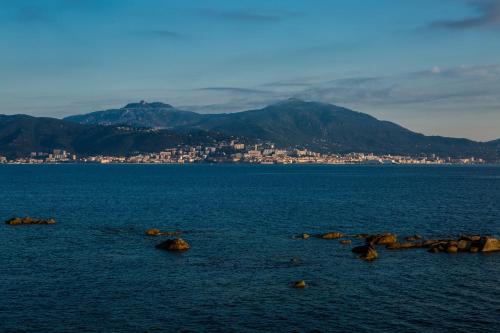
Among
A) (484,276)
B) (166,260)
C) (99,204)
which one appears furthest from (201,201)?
(484,276)

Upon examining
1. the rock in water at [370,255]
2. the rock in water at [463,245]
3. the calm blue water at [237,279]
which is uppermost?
the rock in water at [463,245]

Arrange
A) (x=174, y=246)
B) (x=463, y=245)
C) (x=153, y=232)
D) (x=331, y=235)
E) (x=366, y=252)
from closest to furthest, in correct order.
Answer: (x=366, y=252) → (x=463, y=245) → (x=174, y=246) → (x=331, y=235) → (x=153, y=232)

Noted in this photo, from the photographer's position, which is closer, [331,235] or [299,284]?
[299,284]

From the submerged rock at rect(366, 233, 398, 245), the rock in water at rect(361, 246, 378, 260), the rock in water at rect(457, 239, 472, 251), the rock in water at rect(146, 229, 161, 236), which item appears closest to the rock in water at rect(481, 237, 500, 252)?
the rock in water at rect(457, 239, 472, 251)

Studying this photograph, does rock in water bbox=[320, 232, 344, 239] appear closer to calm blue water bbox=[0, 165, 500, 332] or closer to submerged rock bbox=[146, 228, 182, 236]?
calm blue water bbox=[0, 165, 500, 332]

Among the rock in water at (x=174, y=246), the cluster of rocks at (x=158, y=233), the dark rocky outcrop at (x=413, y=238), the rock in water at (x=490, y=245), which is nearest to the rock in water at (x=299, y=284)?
the rock in water at (x=174, y=246)

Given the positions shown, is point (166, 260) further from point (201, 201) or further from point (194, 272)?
point (201, 201)

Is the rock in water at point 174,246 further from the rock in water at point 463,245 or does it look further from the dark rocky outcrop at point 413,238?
the rock in water at point 463,245

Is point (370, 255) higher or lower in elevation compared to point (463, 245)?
lower

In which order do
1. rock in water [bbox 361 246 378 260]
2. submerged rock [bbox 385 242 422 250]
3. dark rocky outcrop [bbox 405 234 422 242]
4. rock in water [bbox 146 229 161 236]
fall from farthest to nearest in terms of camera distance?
rock in water [bbox 146 229 161 236] → dark rocky outcrop [bbox 405 234 422 242] → submerged rock [bbox 385 242 422 250] → rock in water [bbox 361 246 378 260]

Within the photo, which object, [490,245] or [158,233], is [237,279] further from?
[490,245]

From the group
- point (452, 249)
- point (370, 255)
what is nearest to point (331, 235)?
point (370, 255)

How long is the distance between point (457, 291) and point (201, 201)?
9781cm

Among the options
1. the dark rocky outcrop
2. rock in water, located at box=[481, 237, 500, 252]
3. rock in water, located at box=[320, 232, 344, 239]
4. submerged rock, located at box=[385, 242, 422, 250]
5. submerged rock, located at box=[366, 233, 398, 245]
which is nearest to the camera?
rock in water, located at box=[481, 237, 500, 252]
